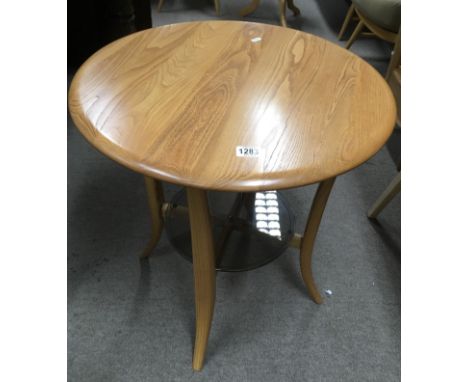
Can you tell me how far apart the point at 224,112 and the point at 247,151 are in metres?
0.14

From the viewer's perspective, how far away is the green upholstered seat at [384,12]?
1.84 metres

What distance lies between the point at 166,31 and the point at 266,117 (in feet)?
1.61

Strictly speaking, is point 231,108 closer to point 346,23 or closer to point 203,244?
point 203,244

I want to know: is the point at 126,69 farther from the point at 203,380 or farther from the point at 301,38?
the point at 203,380

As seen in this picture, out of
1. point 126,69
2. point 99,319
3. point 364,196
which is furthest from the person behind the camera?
point 364,196

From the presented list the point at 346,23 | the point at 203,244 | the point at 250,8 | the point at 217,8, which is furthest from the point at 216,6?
the point at 203,244

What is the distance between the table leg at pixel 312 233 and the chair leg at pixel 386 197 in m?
0.47

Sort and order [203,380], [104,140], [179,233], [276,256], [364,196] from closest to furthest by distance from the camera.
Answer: [104,140]
[203,380]
[276,256]
[179,233]
[364,196]

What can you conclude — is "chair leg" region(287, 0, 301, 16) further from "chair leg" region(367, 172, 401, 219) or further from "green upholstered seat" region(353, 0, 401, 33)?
"chair leg" region(367, 172, 401, 219)

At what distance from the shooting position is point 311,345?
1117 millimetres

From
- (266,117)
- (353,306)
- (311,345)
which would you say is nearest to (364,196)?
(353,306)

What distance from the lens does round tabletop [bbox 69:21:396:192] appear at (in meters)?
0.64

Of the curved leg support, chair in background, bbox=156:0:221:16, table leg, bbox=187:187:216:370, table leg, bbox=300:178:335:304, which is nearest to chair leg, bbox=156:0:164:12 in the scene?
chair in background, bbox=156:0:221:16

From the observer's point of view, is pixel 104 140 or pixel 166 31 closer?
pixel 104 140
